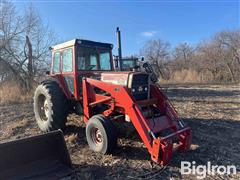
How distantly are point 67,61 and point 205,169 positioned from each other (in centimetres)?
370

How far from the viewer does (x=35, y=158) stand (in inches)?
139

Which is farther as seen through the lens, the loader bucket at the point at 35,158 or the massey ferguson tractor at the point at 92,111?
the massey ferguson tractor at the point at 92,111

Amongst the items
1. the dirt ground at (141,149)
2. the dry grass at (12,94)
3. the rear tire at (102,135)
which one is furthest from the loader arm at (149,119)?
the dry grass at (12,94)

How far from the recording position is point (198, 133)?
516cm

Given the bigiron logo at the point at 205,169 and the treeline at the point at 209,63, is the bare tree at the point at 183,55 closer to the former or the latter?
the treeline at the point at 209,63

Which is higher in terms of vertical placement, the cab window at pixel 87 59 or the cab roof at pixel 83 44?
the cab roof at pixel 83 44

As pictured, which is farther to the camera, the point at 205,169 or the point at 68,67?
the point at 68,67

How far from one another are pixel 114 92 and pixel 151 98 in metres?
0.86

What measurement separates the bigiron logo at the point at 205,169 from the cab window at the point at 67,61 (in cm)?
318

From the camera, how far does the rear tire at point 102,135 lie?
3.94 metres

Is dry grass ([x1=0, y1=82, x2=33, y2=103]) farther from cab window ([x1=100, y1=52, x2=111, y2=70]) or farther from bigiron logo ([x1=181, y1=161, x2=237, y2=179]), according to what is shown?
bigiron logo ([x1=181, y1=161, x2=237, y2=179])

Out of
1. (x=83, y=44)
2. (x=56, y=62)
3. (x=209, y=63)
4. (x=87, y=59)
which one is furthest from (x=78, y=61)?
(x=209, y=63)

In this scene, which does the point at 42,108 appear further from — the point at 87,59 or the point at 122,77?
the point at 122,77

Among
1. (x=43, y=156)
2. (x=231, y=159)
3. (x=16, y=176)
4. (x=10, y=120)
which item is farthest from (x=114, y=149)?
(x=10, y=120)
